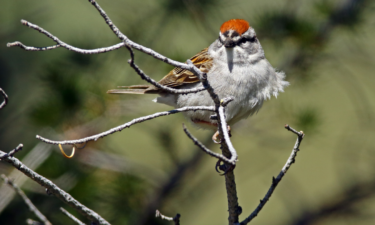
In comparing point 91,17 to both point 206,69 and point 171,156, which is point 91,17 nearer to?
point 171,156

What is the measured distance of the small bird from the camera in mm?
2566

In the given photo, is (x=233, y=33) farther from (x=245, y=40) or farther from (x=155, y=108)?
(x=155, y=108)

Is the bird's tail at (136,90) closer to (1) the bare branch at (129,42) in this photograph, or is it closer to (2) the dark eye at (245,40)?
(2) the dark eye at (245,40)

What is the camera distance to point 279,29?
3.59 m

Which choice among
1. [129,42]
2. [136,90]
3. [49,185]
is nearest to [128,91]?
[136,90]

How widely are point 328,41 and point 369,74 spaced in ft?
4.71

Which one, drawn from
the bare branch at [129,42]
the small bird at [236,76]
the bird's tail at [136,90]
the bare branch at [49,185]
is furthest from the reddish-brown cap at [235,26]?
the bare branch at [49,185]

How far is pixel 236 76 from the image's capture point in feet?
8.48

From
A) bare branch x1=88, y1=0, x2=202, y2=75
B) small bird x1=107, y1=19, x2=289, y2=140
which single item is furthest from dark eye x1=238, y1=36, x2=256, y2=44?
bare branch x1=88, y1=0, x2=202, y2=75

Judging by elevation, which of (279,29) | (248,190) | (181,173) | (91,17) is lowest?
(181,173)

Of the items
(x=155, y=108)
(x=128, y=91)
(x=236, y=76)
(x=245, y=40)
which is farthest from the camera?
(x=155, y=108)

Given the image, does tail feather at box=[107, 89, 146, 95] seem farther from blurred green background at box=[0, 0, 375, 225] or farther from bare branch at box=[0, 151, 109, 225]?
bare branch at box=[0, 151, 109, 225]

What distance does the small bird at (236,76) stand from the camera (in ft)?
8.42

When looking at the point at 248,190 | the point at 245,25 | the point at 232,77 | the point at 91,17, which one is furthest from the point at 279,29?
the point at 91,17
